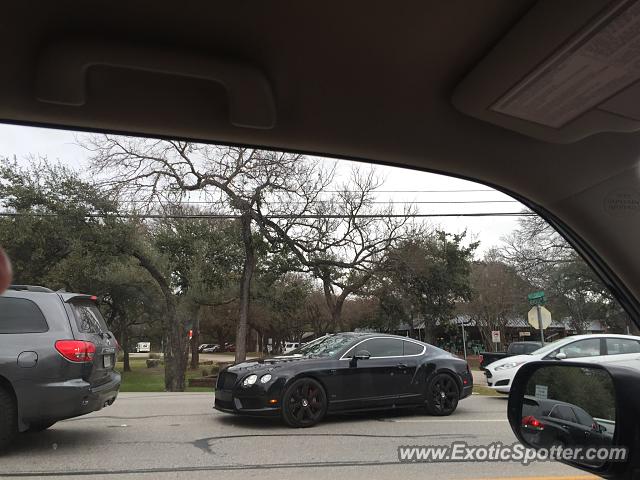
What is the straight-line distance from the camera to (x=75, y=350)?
5.24 m

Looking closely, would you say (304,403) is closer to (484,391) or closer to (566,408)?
(566,408)

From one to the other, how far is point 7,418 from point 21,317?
1.00m

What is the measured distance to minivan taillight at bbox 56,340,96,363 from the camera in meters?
5.17

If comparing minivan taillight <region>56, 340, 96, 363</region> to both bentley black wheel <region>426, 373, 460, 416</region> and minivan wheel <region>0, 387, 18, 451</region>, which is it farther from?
bentley black wheel <region>426, 373, 460, 416</region>

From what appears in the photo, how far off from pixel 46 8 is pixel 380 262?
1642 cm

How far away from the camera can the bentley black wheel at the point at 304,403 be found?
7211 millimetres

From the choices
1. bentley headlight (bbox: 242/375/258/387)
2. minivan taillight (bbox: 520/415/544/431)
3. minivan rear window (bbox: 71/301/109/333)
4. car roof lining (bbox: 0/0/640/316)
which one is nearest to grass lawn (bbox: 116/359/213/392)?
bentley headlight (bbox: 242/375/258/387)

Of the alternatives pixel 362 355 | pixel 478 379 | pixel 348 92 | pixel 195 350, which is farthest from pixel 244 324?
pixel 348 92

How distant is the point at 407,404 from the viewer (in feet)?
26.7

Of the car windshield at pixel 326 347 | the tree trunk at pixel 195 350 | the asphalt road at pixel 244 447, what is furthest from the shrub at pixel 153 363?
the car windshield at pixel 326 347

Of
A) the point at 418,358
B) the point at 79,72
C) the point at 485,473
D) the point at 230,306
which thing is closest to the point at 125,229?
the point at 418,358

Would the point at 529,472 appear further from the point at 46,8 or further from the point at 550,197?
the point at 46,8

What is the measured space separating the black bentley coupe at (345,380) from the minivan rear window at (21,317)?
3.02 meters

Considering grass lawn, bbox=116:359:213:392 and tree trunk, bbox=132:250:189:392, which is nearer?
tree trunk, bbox=132:250:189:392
